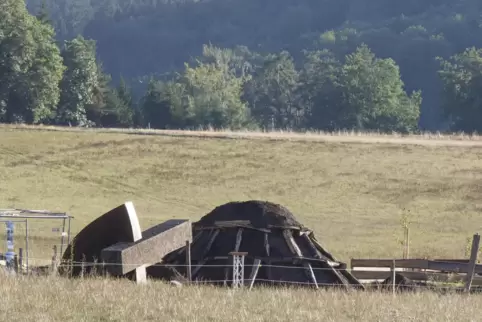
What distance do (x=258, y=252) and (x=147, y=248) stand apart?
4894 mm

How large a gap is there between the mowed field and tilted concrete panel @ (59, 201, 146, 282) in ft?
8.96

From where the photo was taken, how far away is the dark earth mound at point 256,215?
23.9 meters

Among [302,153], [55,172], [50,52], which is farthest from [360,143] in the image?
[50,52]

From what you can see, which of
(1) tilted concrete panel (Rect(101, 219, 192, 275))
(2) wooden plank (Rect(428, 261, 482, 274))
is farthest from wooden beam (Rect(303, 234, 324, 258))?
(1) tilted concrete panel (Rect(101, 219, 192, 275))

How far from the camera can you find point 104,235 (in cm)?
1944

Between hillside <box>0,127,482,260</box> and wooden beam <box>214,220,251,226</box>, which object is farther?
hillside <box>0,127,482,260</box>

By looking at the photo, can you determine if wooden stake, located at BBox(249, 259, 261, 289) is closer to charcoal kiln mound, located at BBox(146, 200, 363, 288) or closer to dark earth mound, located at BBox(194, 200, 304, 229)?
charcoal kiln mound, located at BBox(146, 200, 363, 288)

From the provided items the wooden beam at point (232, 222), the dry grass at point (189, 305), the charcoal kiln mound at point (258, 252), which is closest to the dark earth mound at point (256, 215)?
the charcoal kiln mound at point (258, 252)

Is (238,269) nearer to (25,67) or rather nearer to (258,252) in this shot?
(258,252)

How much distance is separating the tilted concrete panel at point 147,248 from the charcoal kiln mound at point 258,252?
741 mm

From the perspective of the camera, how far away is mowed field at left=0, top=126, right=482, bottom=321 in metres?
42.9

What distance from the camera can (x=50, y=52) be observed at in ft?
300

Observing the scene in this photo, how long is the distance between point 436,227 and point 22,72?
54252 mm

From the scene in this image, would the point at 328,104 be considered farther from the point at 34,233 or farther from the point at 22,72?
the point at 34,233
